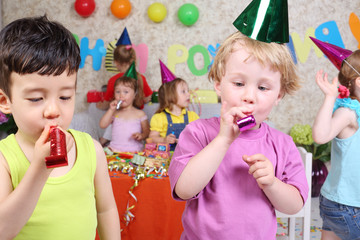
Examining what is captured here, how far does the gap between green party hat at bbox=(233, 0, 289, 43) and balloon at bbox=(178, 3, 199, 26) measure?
8.04ft

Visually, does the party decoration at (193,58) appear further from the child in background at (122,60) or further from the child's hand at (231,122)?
the child's hand at (231,122)

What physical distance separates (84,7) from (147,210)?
2078 mm

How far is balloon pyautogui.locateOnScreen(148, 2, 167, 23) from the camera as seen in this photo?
10.7ft

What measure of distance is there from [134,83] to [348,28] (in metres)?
2.00

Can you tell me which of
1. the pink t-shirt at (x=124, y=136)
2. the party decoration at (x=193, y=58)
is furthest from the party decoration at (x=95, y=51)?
the pink t-shirt at (x=124, y=136)

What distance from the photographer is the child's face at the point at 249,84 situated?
835mm

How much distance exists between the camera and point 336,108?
155 cm

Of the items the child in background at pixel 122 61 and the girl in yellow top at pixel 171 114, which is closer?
the girl in yellow top at pixel 171 114

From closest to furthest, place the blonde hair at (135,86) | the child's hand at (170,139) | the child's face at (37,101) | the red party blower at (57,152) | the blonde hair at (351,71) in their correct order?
1. the red party blower at (57,152)
2. the child's face at (37,101)
3. the blonde hair at (351,71)
4. the child's hand at (170,139)
5. the blonde hair at (135,86)

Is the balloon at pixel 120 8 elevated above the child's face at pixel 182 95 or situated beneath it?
elevated above

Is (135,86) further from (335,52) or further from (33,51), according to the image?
(33,51)

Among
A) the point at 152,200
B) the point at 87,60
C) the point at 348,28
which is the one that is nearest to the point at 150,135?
the point at 152,200

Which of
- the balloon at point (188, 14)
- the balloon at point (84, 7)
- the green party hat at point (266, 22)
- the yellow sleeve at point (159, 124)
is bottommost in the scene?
the yellow sleeve at point (159, 124)

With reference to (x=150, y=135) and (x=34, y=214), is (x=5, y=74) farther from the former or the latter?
(x=150, y=135)
